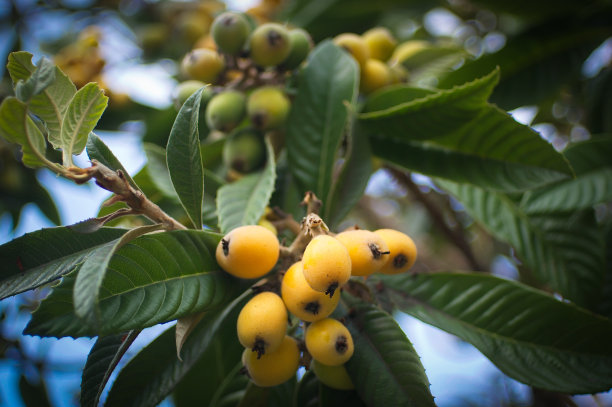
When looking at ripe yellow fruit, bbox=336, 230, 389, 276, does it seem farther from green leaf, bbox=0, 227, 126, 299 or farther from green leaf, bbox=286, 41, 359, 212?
green leaf, bbox=0, 227, 126, 299

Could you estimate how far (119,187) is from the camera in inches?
34.8

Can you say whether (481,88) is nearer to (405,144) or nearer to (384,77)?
(405,144)

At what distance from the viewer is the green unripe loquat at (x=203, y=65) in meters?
1.43

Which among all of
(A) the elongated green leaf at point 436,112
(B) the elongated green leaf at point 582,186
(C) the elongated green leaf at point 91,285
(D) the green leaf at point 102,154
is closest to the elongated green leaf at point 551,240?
(B) the elongated green leaf at point 582,186

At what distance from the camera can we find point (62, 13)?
2.81 m

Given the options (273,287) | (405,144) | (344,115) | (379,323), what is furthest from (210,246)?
(405,144)

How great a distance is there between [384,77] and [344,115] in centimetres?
41

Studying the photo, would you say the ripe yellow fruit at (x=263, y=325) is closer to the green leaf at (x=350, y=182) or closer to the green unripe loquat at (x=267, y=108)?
the green leaf at (x=350, y=182)

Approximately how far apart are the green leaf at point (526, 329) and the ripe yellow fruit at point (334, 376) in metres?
0.24

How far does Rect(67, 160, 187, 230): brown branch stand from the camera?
850 millimetres

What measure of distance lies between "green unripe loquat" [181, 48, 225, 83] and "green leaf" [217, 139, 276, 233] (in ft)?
1.08

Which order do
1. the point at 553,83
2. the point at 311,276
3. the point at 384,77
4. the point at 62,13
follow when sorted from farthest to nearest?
the point at 62,13
the point at 553,83
the point at 384,77
the point at 311,276

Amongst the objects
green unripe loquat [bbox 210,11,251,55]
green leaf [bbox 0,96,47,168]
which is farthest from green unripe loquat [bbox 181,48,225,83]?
green leaf [bbox 0,96,47,168]

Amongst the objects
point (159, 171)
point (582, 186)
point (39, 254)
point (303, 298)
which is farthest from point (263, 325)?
point (582, 186)
